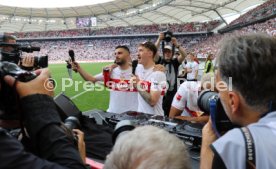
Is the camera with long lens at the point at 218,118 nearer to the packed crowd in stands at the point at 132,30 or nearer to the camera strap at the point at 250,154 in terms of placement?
the camera strap at the point at 250,154

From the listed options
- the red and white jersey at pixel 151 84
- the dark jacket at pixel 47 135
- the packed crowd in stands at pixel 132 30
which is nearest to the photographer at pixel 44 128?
the dark jacket at pixel 47 135

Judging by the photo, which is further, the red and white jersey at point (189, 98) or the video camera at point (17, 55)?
the red and white jersey at point (189, 98)

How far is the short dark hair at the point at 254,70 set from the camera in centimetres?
112

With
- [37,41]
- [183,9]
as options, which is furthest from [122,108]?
[37,41]

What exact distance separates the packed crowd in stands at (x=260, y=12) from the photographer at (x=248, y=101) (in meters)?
29.4

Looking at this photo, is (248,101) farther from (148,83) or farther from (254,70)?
(148,83)

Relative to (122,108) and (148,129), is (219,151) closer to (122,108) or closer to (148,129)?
(148,129)

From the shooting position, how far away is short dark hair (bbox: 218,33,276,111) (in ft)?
3.66

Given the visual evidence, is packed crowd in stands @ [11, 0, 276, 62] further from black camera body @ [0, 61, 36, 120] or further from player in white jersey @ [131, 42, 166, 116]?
black camera body @ [0, 61, 36, 120]

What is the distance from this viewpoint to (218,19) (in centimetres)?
4194

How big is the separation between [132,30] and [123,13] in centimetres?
390

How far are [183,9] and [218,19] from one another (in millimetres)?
6410

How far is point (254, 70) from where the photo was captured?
1.11 m

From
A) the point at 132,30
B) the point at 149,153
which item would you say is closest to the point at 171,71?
the point at 149,153
